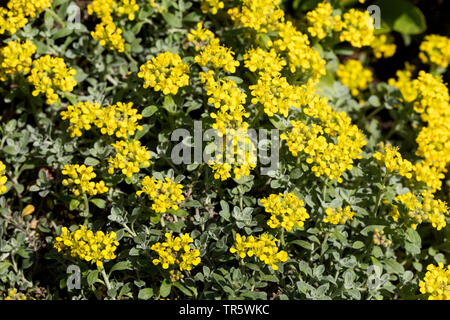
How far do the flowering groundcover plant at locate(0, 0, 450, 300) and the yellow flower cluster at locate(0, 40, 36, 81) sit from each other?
0.01 metres

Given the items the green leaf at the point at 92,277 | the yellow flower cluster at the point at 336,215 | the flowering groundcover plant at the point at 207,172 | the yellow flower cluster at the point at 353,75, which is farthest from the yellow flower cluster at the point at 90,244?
the yellow flower cluster at the point at 353,75

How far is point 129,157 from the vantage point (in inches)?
116

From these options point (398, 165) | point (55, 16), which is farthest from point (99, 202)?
point (398, 165)

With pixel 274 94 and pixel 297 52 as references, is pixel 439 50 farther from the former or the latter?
pixel 274 94

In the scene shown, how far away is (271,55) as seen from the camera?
3197 mm

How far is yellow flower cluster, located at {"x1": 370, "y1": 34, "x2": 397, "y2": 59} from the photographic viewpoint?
4660mm

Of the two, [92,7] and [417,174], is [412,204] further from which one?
[92,7]

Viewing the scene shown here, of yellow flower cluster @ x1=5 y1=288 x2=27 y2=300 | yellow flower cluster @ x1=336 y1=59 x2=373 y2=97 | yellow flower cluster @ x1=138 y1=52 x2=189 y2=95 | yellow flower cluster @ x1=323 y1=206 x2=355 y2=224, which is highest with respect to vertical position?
yellow flower cluster @ x1=336 y1=59 x2=373 y2=97

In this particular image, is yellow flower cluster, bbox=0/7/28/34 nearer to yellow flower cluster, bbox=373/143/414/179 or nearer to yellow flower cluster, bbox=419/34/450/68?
yellow flower cluster, bbox=373/143/414/179

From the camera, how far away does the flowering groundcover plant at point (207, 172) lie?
2943mm

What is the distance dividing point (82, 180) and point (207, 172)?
84 centimetres

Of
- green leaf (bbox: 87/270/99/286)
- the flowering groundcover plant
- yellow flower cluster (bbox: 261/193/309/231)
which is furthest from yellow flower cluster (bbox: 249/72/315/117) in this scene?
green leaf (bbox: 87/270/99/286)

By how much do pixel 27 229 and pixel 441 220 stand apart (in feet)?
9.20

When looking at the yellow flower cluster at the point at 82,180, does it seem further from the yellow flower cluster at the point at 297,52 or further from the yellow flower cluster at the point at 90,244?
the yellow flower cluster at the point at 297,52
